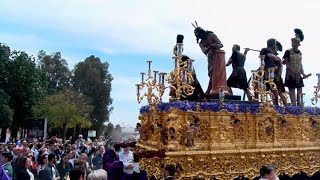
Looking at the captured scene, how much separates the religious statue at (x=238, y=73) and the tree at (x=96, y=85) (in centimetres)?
3475

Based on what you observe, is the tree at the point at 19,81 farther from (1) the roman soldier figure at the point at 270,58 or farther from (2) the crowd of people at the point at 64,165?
(1) the roman soldier figure at the point at 270,58

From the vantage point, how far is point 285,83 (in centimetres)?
1409

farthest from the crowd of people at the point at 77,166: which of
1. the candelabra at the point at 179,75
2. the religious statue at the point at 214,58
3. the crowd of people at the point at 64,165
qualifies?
the religious statue at the point at 214,58

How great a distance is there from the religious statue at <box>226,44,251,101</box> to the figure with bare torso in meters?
0.78

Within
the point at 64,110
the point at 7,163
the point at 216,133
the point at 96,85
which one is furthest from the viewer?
the point at 96,85

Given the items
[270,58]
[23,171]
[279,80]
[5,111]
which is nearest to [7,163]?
[23,171]

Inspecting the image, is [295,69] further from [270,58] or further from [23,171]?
[23,171]

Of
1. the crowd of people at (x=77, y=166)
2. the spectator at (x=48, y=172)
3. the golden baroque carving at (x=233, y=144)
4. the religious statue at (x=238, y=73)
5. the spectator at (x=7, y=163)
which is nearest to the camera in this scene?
the crowd of people at (x=77, y=166)

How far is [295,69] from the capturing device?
45.6 ft

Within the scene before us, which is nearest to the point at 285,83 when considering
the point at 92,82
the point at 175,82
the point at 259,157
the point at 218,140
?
the point at 259,157

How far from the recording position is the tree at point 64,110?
38.7 metres

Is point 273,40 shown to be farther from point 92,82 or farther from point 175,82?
point 92,82

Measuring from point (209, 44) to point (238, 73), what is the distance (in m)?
1.34

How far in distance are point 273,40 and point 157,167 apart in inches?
251
